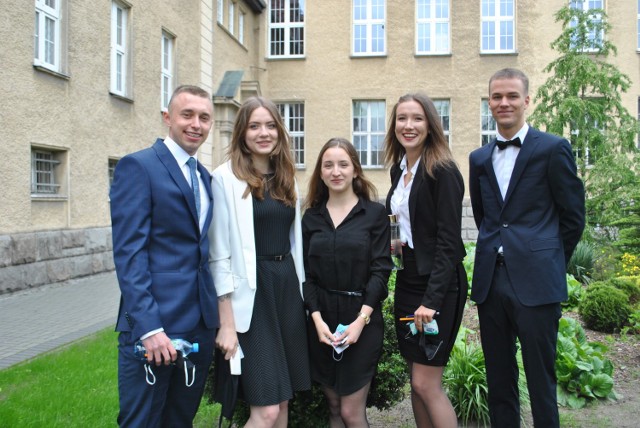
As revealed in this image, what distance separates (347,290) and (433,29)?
792 inches

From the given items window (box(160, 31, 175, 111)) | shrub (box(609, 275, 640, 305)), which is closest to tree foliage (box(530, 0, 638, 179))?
shrub (box(609, 275, 640, 305))

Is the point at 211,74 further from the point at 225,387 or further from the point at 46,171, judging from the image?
the point at 225,387

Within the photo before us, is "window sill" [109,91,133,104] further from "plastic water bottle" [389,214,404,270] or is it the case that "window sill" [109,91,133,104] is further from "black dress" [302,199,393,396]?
"plastic water bottle" [389,214,404,270]

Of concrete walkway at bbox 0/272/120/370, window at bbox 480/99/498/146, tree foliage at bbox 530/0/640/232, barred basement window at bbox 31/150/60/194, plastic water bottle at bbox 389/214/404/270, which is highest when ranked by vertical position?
window at bbox 480/99/498/146

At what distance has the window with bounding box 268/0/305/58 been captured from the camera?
2220 cm

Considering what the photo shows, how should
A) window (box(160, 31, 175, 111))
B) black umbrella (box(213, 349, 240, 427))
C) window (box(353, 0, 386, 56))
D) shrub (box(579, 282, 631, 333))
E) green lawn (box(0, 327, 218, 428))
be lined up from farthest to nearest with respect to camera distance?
1. window (box(353, 0, 386, 56))
2. window (box(160, 31, 175, 111))
3. shrub (box(579, 282, 631, 333))
4. green lawn (box(0, 327, 218, 428))
5. black umbrella (box(213, 349, 240, 427))

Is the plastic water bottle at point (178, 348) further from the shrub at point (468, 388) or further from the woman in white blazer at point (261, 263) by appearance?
the shrub at point (468, 388)

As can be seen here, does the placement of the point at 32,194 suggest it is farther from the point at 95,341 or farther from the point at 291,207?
the point at 291,207

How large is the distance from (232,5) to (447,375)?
59.8ft

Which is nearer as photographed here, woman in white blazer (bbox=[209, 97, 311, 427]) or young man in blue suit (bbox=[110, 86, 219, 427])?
young man in blue suit (bbox=[110, 86, 219, 427])

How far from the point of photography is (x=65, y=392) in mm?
4609

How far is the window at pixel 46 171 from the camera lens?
32.9 feet

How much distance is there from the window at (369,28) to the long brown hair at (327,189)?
19138mm

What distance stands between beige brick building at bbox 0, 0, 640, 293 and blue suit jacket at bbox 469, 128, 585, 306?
8.38 m
